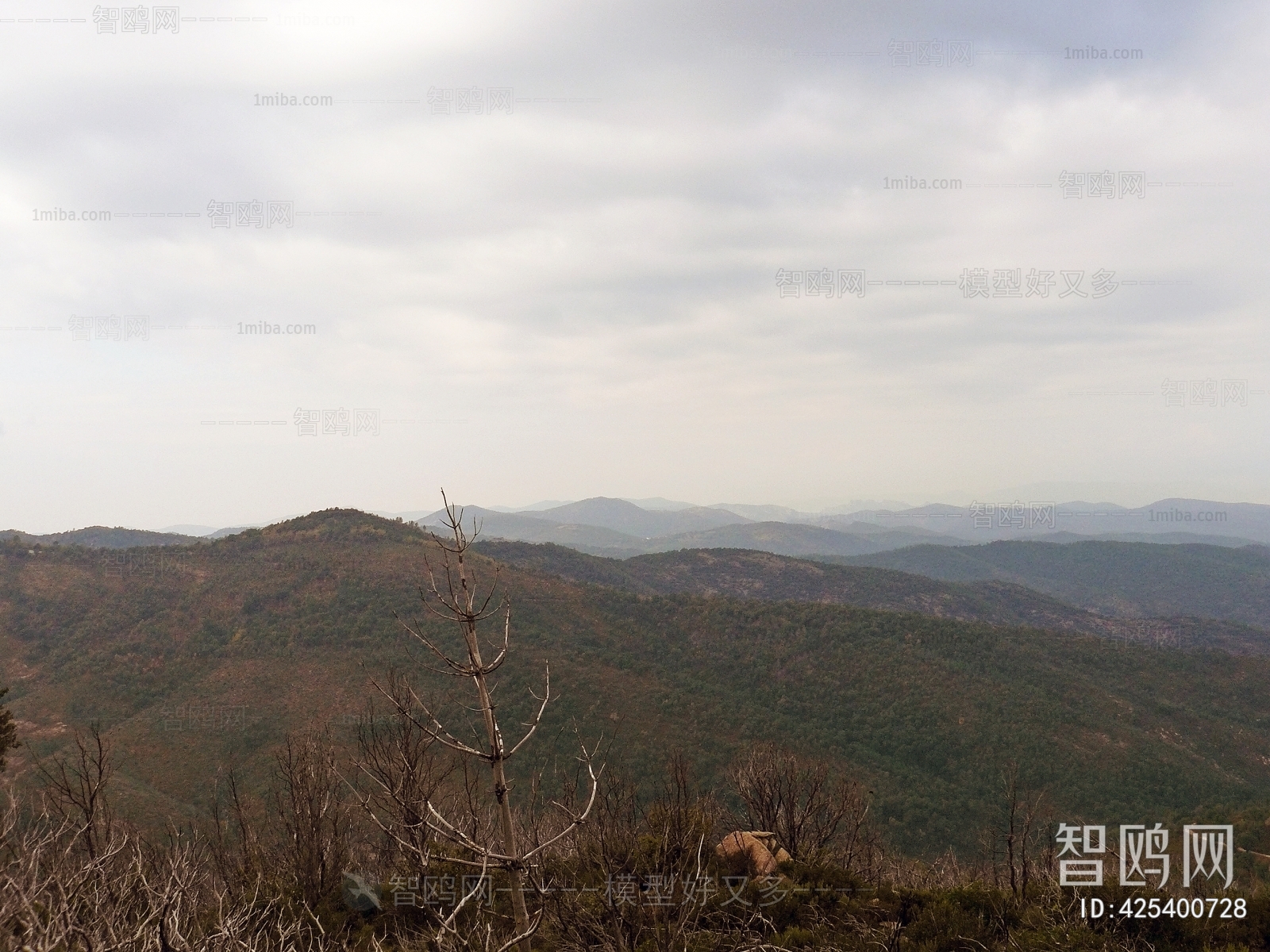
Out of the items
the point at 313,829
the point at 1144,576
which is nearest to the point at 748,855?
the point at 313,829

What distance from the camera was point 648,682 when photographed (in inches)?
1895

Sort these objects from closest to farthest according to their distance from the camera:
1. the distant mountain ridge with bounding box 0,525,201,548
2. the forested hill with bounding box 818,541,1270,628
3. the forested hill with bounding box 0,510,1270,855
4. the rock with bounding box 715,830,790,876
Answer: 1. the rock with bounding box 715,830,790,876
2. the forested hill with bounding box 0,510,1270,855
3. the distant mountain ridge with bounding box 0,525,201,548
4. the forested hill with bounding box 818,541,1270,628

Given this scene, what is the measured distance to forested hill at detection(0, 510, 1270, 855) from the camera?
37344 mm

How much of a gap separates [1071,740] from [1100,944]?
133ft

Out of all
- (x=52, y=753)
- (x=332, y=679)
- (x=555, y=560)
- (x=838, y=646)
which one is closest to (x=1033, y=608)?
(x=838, y=646)

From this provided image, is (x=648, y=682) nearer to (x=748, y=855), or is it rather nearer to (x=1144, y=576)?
(x=748, y=855)

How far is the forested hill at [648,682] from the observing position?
123ft

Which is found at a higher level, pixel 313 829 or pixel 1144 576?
pixel 313 829

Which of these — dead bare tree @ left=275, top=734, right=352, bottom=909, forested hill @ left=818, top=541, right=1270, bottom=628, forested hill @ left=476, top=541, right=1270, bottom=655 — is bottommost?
forested hill @ left=818, top=541, right=1270, bottom=628

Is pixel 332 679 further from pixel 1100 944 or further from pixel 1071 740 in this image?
pixel 1071 740

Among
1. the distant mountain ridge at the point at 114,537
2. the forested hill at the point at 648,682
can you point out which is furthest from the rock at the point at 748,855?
the distant mountain ridge at the point at 114,537

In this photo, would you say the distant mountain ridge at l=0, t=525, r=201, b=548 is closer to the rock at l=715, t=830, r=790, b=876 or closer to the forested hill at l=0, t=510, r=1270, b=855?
the forested hill at l=0, t=510, r=1270, b=855

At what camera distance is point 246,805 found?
2958 cm

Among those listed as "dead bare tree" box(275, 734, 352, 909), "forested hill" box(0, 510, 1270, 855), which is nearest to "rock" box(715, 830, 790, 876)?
"dead bare tree" box(275, 734, 352, 909)
